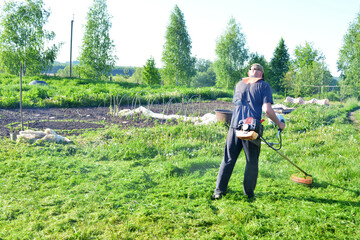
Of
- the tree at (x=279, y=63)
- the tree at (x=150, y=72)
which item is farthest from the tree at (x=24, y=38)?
the tree at (x=279, y=63)

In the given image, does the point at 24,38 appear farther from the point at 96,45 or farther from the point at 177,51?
the point at 177,51

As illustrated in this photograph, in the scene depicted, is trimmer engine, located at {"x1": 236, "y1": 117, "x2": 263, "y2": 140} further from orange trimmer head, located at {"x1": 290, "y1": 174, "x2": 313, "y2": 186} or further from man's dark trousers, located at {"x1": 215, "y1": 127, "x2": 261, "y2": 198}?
orange trimmer head, located at {"x1": 290, "y1": 174, "x2": 313, "y2": 186}

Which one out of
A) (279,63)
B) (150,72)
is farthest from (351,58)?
(150,72)

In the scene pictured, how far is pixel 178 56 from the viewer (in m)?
35.8

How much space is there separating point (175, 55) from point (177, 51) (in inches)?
22.9

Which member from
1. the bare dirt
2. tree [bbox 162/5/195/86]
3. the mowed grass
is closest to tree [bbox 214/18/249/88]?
tree [bbox 162/5/195/86]

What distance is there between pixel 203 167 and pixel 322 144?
3347 mm

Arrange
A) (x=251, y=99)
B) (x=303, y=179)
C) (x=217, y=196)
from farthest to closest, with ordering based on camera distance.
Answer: (x=303, y=179)
(x=217, y=196)
(x=251, y=99)

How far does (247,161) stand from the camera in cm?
343

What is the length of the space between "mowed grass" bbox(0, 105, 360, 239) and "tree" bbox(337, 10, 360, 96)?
2085cm

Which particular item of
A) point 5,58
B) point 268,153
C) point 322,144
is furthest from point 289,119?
point 5,58

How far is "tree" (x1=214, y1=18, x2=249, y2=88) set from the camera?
36.2 metres

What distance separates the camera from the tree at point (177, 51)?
116 feet

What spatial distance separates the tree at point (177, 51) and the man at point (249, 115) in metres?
32.4
